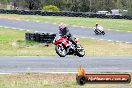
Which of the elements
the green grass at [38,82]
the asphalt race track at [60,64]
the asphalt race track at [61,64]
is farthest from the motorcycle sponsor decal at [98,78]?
the asphalt race track at [60,64]

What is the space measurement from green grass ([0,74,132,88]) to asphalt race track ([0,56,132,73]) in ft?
3.95

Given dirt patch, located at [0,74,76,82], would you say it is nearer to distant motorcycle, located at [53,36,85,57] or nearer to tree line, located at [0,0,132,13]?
distant motorcycle, located at [53,36,85,57]

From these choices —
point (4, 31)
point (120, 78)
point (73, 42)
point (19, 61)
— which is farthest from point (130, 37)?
point (120, 78)

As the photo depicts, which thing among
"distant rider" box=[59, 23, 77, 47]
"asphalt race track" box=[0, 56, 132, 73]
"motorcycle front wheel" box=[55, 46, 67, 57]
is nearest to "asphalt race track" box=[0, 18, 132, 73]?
"asphalt race track" box=[0, 56, 132, 73]

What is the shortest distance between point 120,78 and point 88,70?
12.3 ft

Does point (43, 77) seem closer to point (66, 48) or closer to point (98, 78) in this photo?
point (98, 78)

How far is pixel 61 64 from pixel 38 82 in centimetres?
444

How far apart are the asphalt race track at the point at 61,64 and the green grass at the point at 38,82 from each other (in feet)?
Answer: 3.95

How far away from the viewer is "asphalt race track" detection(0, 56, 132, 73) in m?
15.0

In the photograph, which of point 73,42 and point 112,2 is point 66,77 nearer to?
point 73,42

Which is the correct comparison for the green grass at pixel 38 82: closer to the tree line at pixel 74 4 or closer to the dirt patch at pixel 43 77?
the dirt patch at pixel 43 77

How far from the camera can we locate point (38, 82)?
39.6 feet

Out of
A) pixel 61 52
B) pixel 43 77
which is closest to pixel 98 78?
pixel 43 77

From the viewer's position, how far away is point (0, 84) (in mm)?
11750
